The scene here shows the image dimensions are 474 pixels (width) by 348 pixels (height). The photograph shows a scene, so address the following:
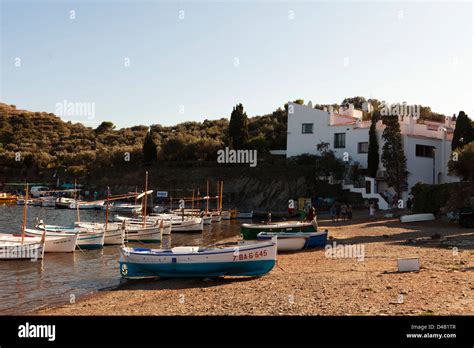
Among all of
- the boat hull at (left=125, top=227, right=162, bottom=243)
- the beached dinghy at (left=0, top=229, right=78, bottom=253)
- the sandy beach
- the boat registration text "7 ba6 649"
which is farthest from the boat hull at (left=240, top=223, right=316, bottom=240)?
the beached dinghy at (left=0, top=229, right=78, bottom=253)

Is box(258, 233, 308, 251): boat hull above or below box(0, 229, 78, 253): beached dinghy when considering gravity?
above

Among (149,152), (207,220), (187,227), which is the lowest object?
(187,227)

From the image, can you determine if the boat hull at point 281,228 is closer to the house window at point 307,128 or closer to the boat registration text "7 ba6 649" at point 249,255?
the boat registration text "7 ba6 649" at point 249,255

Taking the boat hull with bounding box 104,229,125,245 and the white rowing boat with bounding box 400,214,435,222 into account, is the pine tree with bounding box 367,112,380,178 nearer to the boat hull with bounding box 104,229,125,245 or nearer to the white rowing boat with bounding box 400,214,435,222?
the white rowing boat with bounding box 400,214,435,222

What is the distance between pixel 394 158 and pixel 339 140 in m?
9.36

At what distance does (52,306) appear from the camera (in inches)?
644

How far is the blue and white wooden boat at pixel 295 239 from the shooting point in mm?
26500

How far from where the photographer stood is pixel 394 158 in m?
51.1

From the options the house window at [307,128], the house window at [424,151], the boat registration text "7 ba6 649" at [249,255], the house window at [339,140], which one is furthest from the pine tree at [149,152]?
the boat registration text "7 ba6 649" at [249,255]

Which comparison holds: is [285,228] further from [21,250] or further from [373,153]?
[373,153]

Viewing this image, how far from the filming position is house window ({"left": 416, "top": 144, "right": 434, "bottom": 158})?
53.0 meters

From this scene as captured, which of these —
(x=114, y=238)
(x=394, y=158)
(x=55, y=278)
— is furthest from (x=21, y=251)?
(x=394, y=158)

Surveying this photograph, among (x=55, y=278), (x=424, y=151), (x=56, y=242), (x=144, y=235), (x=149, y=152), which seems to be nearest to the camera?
(x=55, y=278)
